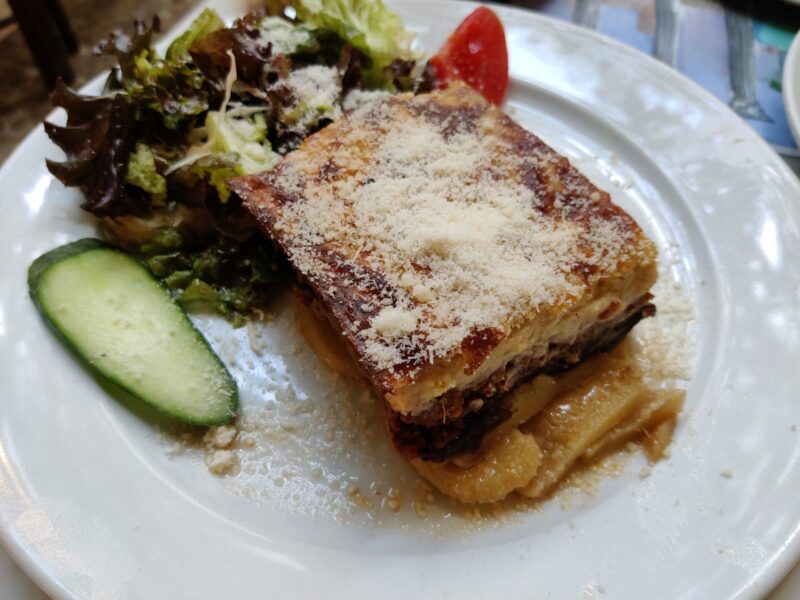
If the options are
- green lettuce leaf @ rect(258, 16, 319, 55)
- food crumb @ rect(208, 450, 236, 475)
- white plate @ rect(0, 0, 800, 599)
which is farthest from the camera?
green lettuce leaf @ rect(258, 16, 319, 55)

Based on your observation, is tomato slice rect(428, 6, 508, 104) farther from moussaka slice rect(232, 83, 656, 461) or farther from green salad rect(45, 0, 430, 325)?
moussaka slice rect(232, 83, 656, 461)

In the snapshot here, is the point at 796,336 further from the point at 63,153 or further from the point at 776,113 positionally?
the point at 63,153

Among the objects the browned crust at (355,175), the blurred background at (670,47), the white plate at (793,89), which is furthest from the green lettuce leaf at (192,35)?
the white plate at (793,89)

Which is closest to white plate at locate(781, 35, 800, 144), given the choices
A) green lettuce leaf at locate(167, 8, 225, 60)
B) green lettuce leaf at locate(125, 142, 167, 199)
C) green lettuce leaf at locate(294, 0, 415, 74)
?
green lettuce leaf at locate(294, 0, 415, 74)

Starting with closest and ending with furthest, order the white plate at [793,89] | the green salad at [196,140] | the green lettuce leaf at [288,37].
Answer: the green salad at [196,140]
the white plate at [793,89]
the green lettuce leaf at [288,37]

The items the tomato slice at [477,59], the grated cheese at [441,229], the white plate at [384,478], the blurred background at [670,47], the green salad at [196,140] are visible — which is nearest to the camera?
the white plate at [384,478]

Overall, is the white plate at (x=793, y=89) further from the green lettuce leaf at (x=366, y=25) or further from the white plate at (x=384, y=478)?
the green lettuce leaf at (x=366, y=25)
